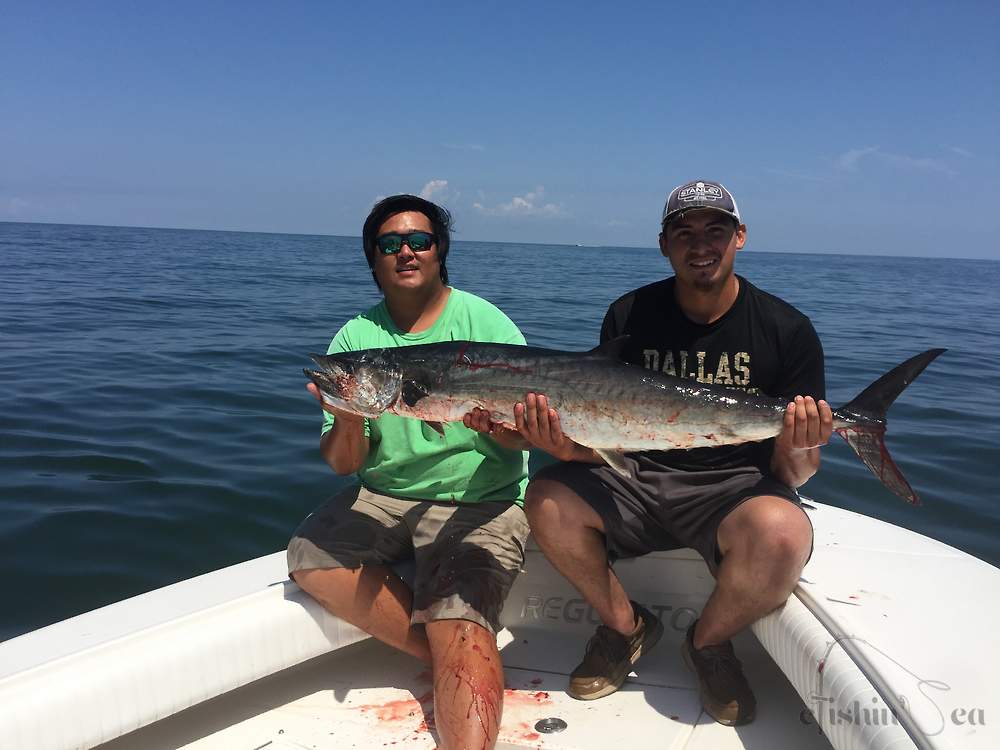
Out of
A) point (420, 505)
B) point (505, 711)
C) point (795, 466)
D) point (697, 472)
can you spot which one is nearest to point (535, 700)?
point (505, 711)

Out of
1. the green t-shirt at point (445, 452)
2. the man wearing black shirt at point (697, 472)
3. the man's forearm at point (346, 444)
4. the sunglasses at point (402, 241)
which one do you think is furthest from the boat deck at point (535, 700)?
the sunglasses at point (402, 241)

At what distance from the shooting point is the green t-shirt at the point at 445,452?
3338mm

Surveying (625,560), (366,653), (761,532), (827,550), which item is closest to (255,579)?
(366,653)

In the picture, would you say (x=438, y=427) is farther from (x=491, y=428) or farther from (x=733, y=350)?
(x=733, y=350)

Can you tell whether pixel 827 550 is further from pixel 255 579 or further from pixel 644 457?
pixel 255 579

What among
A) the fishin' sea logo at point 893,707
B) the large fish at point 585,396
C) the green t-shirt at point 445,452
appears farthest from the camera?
the green t-shirt at point 445,452

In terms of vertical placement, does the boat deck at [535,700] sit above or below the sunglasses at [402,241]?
below

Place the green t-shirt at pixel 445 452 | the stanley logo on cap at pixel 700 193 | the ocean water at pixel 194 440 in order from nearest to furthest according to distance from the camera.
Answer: the stanley logo on cap at pixel 700 193
the green t-shirt at pixel 445 452
the ocean water at pixel 194 440

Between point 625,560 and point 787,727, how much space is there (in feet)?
3.15

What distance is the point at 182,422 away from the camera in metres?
7.30

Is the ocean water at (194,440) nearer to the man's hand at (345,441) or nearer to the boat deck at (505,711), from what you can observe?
the boat deck at (505,711)

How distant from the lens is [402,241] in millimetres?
3385

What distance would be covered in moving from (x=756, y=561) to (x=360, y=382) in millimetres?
1731

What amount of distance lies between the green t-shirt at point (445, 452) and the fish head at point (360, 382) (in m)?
0.19
